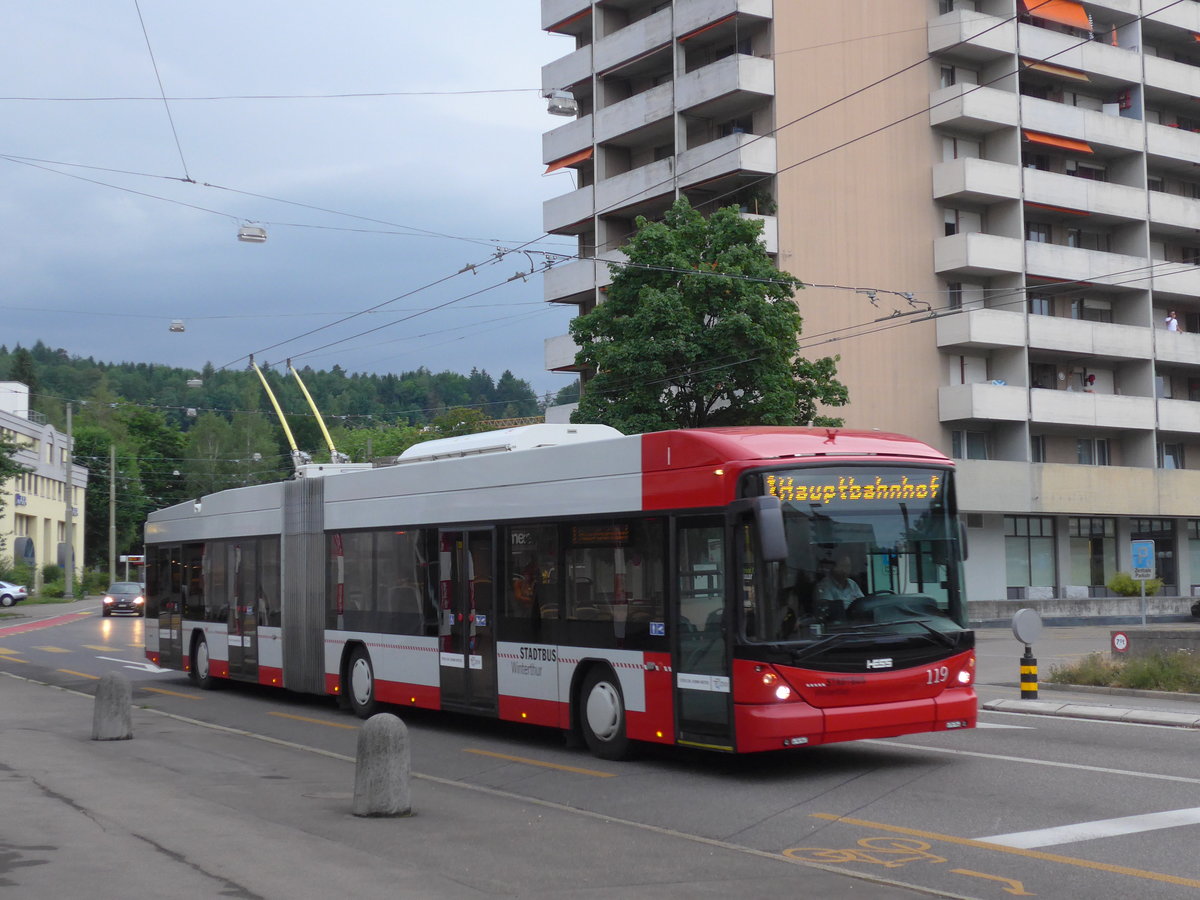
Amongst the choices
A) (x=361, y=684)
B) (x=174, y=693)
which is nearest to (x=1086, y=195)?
(x=174, y=693)

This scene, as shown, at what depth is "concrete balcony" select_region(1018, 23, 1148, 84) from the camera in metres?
49.6

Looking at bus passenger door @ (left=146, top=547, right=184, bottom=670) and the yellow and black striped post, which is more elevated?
bus passenger door @ (left=146, top=547, right=184, bottom=670)

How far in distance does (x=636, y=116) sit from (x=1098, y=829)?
4076cm

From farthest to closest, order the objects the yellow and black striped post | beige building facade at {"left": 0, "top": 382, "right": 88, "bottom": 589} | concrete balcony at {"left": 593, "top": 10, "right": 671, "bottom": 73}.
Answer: beige building facade at {"left": 0, "top": 382, "right": 88, "bottom": 589}
concrete balcony at {"left": 593, "top": 10, "right": 671, "bottom": 73}
the yellow and black striped post

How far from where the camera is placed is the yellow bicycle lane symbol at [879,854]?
8.81m

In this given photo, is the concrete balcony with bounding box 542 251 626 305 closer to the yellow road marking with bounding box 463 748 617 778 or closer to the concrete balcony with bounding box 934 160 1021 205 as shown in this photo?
the concrete balcony with bounding box 934 160 1021 205

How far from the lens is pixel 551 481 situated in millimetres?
14766

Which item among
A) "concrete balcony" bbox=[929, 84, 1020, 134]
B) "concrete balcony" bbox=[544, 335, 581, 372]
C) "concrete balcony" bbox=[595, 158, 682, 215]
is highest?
"concrete balcony" bbox=[929, 84, 1020, 134]

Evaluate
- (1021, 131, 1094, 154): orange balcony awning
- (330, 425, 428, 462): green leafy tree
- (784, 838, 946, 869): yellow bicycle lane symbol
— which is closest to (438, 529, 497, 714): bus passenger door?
(784, 838, 946, 869): yellow bicycle lane symbol

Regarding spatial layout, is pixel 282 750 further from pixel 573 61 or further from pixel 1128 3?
pixel 1128 3

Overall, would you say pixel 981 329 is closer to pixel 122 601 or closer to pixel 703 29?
pixel 703 29

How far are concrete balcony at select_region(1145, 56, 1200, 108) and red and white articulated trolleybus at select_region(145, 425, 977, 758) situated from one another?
1762 inches

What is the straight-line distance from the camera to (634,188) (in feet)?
155

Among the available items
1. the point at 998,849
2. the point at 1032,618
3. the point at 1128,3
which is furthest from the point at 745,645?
the point at 1128,3
